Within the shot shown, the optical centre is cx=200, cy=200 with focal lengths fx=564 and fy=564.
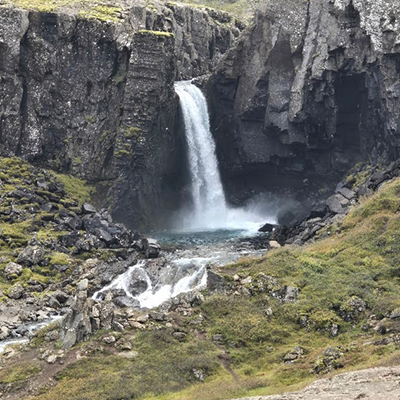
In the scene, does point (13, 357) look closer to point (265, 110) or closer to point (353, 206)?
point (353, 206)

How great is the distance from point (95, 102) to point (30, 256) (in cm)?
2735

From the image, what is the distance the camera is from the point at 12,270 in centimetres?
4559

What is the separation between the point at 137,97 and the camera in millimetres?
66062

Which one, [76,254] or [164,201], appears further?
[164,201]

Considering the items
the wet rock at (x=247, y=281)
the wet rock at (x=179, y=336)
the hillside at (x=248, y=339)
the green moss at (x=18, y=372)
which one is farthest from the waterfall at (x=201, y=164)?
the green moss at (x=18, y=372)

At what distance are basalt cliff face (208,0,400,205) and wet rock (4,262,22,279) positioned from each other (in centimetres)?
3597

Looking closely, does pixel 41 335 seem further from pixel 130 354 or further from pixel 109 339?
pixel 130 354

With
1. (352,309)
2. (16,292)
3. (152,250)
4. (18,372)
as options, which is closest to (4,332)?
(16,292)

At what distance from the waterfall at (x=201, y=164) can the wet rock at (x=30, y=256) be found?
1073 inches

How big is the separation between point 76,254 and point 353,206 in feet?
83.3

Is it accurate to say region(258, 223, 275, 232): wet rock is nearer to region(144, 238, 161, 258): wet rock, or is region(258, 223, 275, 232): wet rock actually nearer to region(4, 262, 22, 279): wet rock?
region(144, 238, 161, 258): wet rock

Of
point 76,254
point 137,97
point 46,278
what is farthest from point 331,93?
point 46,278

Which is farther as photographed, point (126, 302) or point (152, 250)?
point (152, 250)

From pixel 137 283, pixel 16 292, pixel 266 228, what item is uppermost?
pixel 266 228
